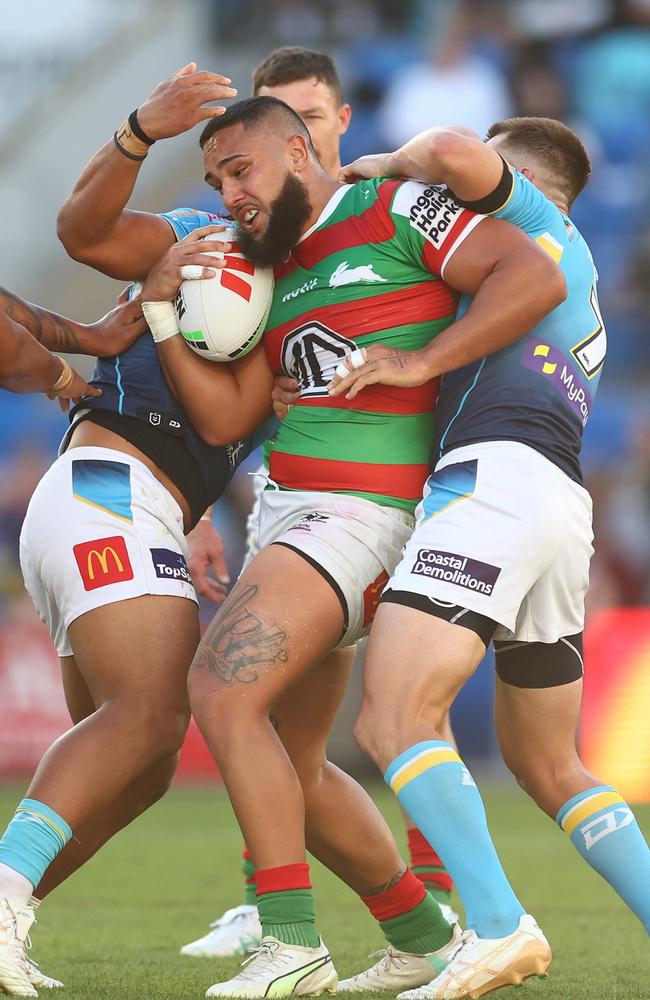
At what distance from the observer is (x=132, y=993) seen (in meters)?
4.11

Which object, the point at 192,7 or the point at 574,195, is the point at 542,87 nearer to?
the point at 192,7

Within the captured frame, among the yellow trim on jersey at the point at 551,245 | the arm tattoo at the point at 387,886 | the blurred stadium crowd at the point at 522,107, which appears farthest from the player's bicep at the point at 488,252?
the blurred stadium crowd at the point at 522,107

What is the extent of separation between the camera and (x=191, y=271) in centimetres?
441

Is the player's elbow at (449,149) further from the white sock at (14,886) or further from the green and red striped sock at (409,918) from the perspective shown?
the white sock at (14,886)

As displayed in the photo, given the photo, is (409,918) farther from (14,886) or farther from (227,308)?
(227,308)

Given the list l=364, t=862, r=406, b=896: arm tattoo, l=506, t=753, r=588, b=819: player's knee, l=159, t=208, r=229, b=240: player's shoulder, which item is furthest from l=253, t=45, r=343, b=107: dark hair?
l=364, t=862, r=406, b=896: arm tattoo

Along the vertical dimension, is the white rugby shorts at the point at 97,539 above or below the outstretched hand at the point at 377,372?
below

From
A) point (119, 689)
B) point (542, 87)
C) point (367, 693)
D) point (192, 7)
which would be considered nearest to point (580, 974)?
point (367, 693)

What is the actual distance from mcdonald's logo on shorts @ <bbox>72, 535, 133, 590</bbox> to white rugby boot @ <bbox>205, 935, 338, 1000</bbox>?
Result: 1093mm

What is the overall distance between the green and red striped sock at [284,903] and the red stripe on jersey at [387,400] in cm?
130

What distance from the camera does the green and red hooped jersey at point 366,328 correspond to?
4.33 meters

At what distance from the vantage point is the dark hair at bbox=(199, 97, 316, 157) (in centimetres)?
444

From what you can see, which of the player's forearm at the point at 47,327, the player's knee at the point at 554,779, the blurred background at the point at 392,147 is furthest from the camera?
the blurred background at the point at 392,147

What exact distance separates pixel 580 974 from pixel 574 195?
8.00ft
